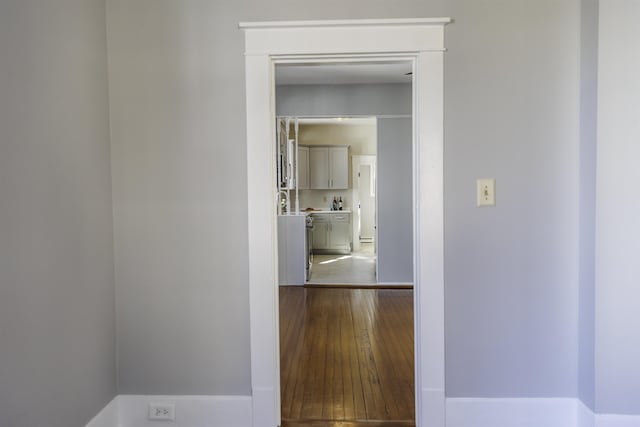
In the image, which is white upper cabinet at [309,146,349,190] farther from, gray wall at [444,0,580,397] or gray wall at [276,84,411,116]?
gray wall at [444,0,580,397]

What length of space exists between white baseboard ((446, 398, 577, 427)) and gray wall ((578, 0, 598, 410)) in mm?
133

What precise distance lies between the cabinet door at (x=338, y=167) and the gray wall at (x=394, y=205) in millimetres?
3311

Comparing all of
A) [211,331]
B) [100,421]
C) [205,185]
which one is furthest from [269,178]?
[100,421]

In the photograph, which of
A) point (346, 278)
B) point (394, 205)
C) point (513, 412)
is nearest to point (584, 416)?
point (513, 412)

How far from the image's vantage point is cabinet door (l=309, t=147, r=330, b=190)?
848cm

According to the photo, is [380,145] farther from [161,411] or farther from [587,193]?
[161,411]

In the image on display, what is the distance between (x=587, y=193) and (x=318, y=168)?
22.6ft

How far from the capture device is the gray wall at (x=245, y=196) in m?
1.89

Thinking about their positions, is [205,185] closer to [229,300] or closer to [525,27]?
[229,300]

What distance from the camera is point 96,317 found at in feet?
6.01

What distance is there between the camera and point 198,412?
6.50 ft

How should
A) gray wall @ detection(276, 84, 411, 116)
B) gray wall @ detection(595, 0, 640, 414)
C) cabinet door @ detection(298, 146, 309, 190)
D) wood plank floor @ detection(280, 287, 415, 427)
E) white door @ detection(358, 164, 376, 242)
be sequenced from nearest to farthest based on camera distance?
1. gray wall @ detection(595, 0, 640, 414)
2. wood plank floor @ detection(280, 287, 415, 427)
3. gray wall @ detection(276, 84, 411, 116)
4. cabinet door @ detection(298, 146, 309, 190)
5. white door @ detection(358, 164, 376, 242)

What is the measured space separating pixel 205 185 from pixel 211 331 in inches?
31.2

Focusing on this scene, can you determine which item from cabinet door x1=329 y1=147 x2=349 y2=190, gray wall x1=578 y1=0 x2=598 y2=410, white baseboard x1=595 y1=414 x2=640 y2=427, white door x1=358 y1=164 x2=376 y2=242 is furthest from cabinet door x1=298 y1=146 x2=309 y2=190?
white baseboard x1=595 y1=414 x2=640 y2=427
